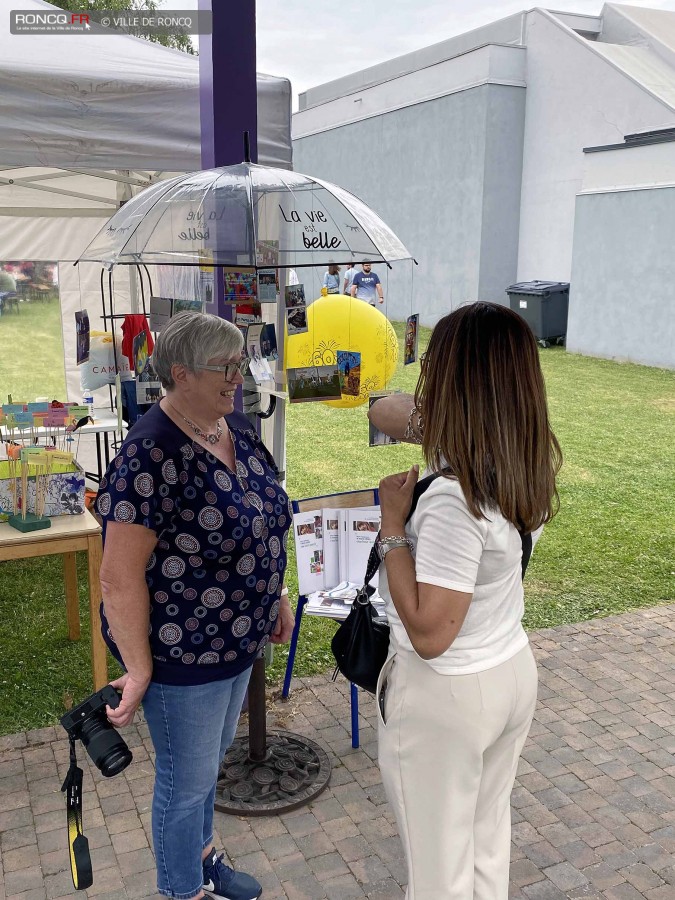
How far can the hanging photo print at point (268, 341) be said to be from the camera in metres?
3.09

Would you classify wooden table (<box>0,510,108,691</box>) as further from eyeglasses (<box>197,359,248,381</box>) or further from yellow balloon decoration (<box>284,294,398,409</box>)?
eyeglasses (<box>197,359,248,381</box>)

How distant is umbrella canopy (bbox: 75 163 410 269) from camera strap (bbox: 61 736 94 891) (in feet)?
4.90

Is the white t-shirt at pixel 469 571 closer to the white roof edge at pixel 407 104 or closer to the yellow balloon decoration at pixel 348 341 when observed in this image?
the yellow balloon decoration at pixel 348 341

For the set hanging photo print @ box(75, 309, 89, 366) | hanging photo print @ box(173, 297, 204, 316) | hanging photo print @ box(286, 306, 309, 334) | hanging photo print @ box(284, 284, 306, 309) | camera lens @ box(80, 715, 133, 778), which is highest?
hanging photo print @ box(284, 284, 306, 309)

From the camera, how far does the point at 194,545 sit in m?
2.03

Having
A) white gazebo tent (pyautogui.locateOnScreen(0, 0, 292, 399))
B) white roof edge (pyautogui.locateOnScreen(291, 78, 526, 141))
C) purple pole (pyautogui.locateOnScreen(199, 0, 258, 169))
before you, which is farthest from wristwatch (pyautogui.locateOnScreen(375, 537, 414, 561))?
white roof edge (pyautogui.locateOnScreen(291, 78, 526, 141))

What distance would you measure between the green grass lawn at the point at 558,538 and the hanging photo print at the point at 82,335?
1571mm

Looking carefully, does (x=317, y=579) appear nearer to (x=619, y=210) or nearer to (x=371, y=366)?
(x=371, y=366)

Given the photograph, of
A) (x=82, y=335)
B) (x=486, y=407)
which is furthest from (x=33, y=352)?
(x=486, y=407)

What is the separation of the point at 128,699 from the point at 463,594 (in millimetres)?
942

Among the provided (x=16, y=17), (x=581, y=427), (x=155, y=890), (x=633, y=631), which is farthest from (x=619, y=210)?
(x=155, y=890)

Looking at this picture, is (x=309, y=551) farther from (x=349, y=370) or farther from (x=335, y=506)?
(x=349, y=370)

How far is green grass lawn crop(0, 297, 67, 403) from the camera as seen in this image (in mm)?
6168

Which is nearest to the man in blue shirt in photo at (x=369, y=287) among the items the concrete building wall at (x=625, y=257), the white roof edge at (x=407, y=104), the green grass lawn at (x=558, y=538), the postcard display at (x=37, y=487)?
the green grass lawn at (x=558, y=538)
